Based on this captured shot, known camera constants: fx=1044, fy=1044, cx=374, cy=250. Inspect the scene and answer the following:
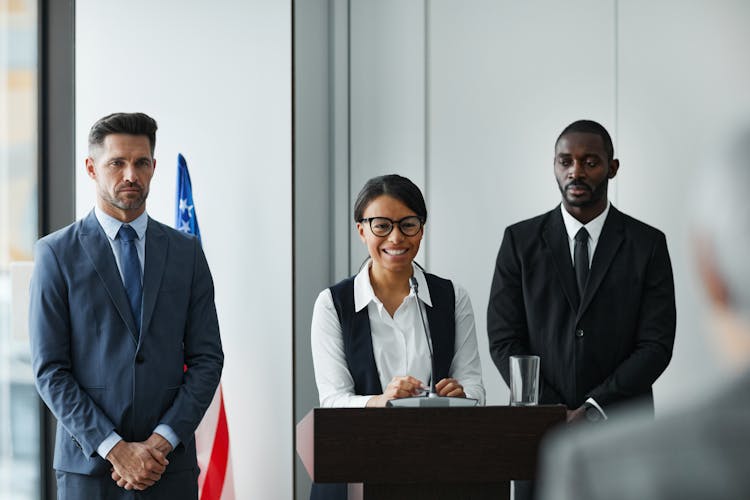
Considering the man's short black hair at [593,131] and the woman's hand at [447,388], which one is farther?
the man's short black hair at [593,131]

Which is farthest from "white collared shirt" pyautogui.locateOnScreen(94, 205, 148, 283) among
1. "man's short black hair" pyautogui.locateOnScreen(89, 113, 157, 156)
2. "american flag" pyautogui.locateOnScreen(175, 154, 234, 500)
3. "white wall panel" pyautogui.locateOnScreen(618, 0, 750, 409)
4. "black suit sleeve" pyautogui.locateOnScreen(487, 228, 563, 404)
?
"white wall panel" pyautogui.locateOnScreen(618, 0, 750, 409)

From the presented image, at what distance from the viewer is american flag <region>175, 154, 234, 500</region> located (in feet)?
15.5

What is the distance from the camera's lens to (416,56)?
18.0 feet

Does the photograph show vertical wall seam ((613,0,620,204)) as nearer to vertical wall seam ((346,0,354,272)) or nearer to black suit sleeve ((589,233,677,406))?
vertical wall seam ((346,0,354,272))

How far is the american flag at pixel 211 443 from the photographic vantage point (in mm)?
4723

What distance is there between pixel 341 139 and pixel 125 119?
6.72 feet

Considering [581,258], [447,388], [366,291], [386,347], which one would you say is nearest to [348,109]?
[581,258]

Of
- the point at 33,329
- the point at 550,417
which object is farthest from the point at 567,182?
the point at 33,329

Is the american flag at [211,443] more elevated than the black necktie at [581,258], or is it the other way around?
the black necktie at [581,258]

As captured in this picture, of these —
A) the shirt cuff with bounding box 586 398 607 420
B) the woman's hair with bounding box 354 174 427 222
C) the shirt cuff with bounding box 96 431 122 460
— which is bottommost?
the shirt cuff with bounding box 96 431 122 460

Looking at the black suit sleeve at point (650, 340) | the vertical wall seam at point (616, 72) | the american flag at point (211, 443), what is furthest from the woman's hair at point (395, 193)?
the vertical wall seam at point (616, 72)

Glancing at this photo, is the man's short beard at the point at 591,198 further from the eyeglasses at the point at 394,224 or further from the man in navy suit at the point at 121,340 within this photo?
the man in navy suit at the point at 121,340

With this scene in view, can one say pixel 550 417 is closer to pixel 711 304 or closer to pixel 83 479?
pixel 83 479

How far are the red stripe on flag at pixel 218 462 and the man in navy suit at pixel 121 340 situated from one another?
116cm
